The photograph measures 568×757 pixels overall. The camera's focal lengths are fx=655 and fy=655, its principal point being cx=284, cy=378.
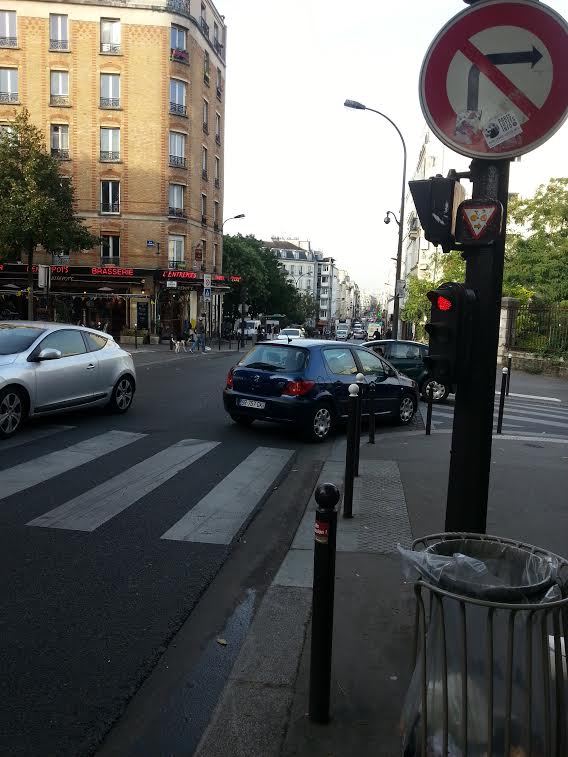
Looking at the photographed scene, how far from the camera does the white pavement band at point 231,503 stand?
5.42 meters

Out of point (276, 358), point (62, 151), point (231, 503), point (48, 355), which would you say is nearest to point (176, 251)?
point (62, 151)

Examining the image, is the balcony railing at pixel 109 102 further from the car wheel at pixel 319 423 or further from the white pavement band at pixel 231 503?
the white pavement band at pixel 231 503

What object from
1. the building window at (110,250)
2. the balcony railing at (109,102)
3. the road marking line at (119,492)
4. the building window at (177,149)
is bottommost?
the road marking line at (119,492)

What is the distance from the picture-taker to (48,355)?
9.25m

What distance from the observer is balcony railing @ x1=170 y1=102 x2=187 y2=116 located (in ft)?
135

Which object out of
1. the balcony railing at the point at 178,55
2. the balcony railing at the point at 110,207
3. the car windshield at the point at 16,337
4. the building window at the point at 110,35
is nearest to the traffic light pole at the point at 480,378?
the car windshield at the point at 16,337

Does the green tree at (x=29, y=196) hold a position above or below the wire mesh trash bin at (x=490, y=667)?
above

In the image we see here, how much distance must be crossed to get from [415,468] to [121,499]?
353 cm

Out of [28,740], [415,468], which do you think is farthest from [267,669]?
[415,468]

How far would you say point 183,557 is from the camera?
4.89m

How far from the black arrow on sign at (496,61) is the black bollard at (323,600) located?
2121 mm

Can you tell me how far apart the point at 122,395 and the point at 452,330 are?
8.61 meters

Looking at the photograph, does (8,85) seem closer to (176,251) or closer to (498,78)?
(176,251)

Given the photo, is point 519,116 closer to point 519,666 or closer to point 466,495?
point 466,495
